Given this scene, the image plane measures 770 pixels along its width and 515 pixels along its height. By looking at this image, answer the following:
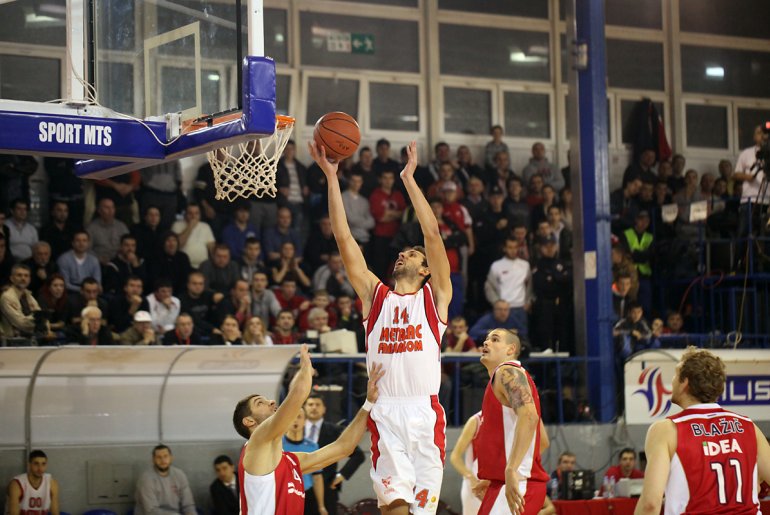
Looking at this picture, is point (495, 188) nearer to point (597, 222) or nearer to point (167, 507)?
point (597, 222)

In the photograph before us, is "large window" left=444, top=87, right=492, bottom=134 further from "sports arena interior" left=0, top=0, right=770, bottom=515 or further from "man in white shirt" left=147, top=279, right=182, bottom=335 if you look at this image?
"man in white shirt" left=147, top=279, right=182, bottom=335

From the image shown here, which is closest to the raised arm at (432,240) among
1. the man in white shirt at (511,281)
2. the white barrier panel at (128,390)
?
the white barrier panel at (128,390)

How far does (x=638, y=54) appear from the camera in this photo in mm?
19047

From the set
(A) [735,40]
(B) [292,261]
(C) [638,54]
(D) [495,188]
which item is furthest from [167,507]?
(A) [735,40]

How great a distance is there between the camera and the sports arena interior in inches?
306

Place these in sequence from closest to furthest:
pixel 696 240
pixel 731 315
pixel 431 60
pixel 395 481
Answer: pixel 395 481 → pixel 731 315 → pixel 696 240 → pixel 431 60

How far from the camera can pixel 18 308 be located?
1182 centimetres

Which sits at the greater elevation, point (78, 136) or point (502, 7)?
point (502, 7)

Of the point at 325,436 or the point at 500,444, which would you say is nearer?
the point at 500,444

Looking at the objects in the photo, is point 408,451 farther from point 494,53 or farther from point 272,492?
point 494,53

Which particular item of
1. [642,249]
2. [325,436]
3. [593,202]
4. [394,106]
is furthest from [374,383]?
[394,106]

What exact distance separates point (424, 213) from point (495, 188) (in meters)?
9.34

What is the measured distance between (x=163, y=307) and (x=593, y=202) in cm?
511

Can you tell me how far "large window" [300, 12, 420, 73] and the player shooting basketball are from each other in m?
10.1
